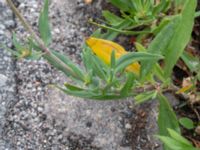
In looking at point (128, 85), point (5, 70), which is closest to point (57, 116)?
point (5, 70)

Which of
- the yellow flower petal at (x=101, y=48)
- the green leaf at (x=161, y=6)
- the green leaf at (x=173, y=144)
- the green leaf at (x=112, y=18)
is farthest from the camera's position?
the green leaf at (x=112, y=18)

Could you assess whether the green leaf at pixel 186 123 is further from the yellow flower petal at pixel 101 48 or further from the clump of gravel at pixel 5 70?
the clump of gravel at pixel 5 70

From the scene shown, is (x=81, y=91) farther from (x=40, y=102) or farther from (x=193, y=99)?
(x=193, y=99)

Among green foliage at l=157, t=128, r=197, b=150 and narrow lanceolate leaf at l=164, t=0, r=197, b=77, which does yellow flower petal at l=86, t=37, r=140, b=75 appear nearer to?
narrow lanceolate leaf at l=164, t=0, r=197, b=77

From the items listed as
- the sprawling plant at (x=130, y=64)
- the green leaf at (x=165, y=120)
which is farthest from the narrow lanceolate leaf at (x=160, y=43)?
the green leaf at (x=165, y=120)

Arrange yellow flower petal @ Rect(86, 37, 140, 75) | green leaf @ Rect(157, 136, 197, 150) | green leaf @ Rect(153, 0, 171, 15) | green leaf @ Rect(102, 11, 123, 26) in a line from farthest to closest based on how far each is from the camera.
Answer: green leaf @ Rect(102, 11, 123, 26), green leaf @ Rect(153, 0, 171, 15), yellow flower petal @ Rect(86, 37, 140, 75), green leaf @ Rect(157, 136, 197, 150)

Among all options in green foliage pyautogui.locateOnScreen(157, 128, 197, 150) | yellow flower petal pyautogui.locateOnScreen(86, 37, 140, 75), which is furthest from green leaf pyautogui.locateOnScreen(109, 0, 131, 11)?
green foliage pyautogui.locateOnScreen(157, 128, 197, 150)
